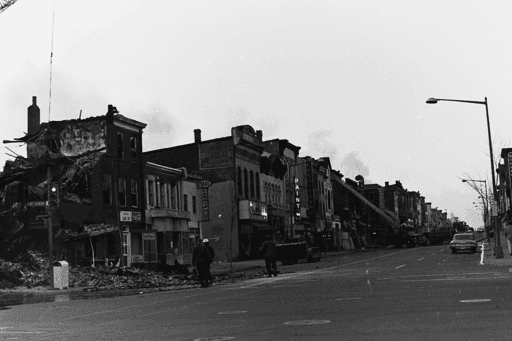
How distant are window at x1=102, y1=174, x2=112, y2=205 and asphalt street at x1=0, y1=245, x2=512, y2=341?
25.9m

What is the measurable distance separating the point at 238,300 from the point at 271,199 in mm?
56488

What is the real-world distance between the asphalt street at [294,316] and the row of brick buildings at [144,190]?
49.4 ft

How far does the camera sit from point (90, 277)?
3328cm

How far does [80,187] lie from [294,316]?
33068 millimetres

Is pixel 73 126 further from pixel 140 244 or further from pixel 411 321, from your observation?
pixel 411 321

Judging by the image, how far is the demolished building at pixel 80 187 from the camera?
133 feet

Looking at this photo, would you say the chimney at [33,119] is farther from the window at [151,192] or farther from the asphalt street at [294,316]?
the asphalt street at [294,316]

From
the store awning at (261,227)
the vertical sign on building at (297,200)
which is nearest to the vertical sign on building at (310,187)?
the vertical sign on building at (297,200)

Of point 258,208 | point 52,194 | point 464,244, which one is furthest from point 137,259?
point 464,244

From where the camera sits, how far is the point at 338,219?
10281cm

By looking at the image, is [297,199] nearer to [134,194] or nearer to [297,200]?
[297,200]

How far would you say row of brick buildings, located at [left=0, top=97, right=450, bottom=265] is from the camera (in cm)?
4216

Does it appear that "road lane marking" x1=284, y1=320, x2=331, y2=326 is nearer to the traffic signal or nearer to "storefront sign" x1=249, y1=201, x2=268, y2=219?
the traffic signal

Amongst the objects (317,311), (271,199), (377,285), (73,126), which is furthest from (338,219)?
(317,311)
